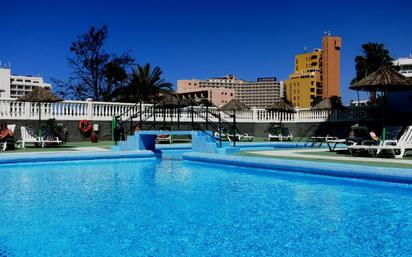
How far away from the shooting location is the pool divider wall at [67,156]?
514 inches

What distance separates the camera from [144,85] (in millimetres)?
39344

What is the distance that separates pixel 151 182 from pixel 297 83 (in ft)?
387

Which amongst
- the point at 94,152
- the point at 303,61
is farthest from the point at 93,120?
the point at 303,61

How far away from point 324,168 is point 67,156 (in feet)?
26.1

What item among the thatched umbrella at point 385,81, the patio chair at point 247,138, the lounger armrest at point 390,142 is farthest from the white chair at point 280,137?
the lounger armrest at point 390,142

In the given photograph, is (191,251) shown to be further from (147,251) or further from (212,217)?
(212,217)

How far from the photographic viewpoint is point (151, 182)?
1024cm

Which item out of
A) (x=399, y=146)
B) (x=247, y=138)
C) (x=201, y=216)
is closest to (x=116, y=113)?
(x=247, y=138)

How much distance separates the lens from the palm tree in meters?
38.2

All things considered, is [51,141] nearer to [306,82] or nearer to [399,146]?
[399,146]

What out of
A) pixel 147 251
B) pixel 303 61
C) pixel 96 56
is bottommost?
pixel 147 251

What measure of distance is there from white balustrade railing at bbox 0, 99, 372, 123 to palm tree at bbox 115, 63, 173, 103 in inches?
522

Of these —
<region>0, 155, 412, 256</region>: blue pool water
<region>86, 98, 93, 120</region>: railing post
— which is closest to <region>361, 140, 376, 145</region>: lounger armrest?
<region>0, 155, 412, 256</region>: blue pool water

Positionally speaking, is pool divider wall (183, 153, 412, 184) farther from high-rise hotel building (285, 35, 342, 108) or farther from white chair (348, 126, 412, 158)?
high-rise hotel building (285, 35, 342, 108)
